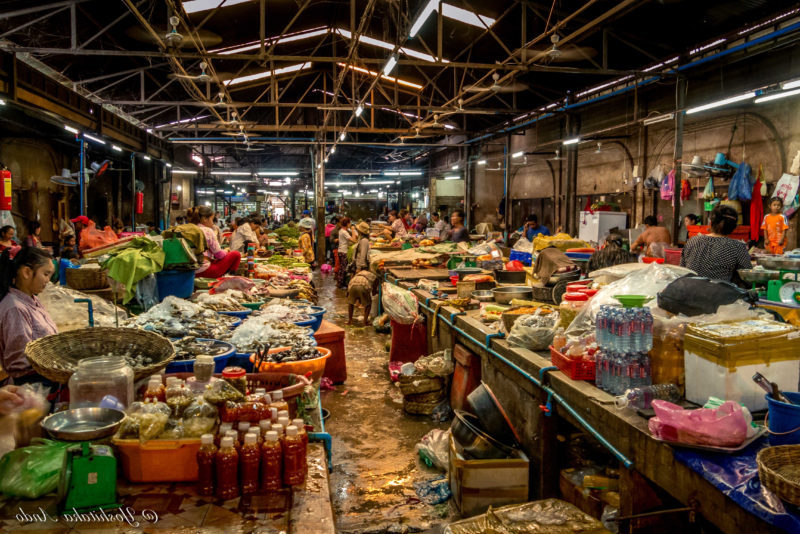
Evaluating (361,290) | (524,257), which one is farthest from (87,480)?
(524,257)

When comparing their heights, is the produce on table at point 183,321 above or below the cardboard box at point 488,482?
above

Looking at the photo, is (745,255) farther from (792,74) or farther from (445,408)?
(792,74)

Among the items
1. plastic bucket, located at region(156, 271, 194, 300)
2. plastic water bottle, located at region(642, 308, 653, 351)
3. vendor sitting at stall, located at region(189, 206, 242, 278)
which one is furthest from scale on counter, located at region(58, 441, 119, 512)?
vendor sitting at stall, located at region(189, 206, 242, 278)

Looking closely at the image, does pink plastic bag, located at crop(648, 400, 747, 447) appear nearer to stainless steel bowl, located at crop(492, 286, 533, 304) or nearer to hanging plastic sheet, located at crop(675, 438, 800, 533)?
hanging plastic sheet, located at crop(675, 438, 800, 533)

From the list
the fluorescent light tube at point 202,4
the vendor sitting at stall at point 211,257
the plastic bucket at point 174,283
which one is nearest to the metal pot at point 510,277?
the vendor sitting at stall at point 211,257

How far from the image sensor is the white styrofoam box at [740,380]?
9.36 ft

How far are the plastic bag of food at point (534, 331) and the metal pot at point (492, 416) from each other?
2.25ft

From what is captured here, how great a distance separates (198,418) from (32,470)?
70cm

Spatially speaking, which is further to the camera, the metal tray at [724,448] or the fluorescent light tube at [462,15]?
the fluorescent light tube at [462,15]

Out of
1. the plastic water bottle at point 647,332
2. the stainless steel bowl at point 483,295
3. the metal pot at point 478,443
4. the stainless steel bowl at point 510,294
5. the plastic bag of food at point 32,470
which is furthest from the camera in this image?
the stainless steel bowl at point 483,295

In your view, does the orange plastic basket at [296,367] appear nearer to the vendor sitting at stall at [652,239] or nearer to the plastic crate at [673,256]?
the plastic crate at [673,256]

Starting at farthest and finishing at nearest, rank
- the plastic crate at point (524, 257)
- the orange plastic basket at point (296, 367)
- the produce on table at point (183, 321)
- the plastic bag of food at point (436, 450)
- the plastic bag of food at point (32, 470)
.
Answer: the plastic crate at point (524, 257) < the plastic bag of food at point (436, 450) < the produce on table at point (183, 321) < the orange plastic basket at point (296, 367) < the plastic bag of food at point (32, 470)

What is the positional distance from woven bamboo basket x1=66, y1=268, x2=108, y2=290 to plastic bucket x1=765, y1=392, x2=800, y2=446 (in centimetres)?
637

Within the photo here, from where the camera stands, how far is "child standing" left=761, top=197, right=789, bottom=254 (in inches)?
327
